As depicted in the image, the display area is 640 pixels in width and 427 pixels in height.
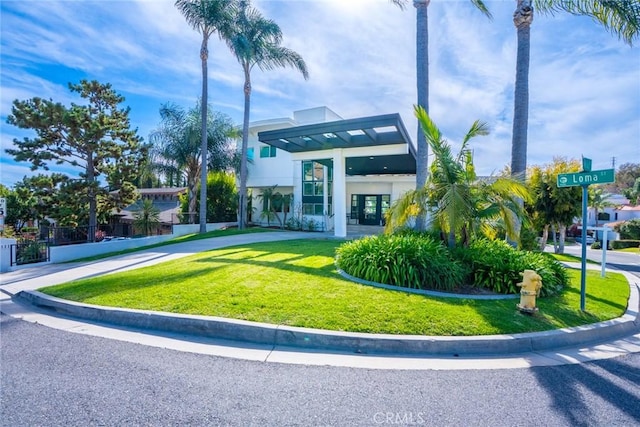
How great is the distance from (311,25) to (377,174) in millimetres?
14524

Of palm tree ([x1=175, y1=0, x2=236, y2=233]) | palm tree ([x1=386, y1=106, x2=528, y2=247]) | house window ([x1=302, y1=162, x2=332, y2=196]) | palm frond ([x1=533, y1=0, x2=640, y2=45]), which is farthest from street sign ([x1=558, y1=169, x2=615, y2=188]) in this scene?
palm tree ([x1=175, y1=0, x2=236, y2=233])

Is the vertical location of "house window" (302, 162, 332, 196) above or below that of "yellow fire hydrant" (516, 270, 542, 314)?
above

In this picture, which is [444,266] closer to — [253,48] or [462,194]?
[462,194]

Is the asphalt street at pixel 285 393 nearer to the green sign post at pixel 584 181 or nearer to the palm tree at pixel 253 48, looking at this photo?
the green sign post at pixel 584 181

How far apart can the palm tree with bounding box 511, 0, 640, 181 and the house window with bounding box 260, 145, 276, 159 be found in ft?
54.4

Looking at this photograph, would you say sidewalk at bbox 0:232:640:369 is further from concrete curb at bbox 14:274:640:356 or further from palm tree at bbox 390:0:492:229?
palm tree at bbox 390:0:492:229

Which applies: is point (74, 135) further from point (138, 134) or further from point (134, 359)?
point (134, 359)

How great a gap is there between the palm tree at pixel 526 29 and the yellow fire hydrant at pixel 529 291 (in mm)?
4317

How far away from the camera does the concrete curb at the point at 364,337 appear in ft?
12.9

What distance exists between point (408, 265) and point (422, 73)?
6574mm

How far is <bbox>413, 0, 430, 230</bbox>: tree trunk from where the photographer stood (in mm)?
9453

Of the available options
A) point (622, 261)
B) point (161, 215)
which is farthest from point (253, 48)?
point (622, 261)

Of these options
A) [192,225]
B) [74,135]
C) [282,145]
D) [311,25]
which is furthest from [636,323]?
[74,135]

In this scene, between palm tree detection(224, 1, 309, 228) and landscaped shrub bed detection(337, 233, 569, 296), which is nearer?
landscaped shrub bed detection(337, 233, 569, 296)
